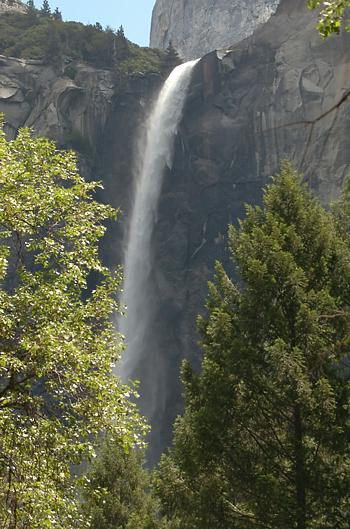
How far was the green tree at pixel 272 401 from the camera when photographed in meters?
8.79

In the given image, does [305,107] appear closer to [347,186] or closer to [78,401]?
[347,186]

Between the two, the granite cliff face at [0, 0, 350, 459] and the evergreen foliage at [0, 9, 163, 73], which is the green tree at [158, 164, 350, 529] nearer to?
the granite cliff face at [0, 0, 350, 459]

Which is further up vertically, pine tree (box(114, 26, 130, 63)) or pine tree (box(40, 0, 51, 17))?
pine tree (box(40, 0, 51, 17))

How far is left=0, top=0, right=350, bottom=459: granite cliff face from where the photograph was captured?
45.3 meters

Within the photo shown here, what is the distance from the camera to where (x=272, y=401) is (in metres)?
9.52

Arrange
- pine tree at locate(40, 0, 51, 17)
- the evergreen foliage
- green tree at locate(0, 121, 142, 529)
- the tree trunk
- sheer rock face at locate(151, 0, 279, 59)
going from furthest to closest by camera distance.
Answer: sheer rock face at locate(151, 0, 279, 59)
pine tree at locate(40, 0, 51, 17)
the evergreen foliage
the tree trunk
green tree at locate(0, 121, 142, 529)

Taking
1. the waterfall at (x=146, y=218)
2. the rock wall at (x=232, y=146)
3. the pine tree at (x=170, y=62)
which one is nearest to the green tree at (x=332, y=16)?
the rock wall at (x=232, y=146)

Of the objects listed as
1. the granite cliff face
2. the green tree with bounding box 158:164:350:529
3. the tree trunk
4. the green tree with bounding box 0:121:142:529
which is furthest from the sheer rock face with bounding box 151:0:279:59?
the tree trunk

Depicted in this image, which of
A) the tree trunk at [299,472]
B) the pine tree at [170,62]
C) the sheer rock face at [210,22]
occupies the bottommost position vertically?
the tree trunk at [299,472]

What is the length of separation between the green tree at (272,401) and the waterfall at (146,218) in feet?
112

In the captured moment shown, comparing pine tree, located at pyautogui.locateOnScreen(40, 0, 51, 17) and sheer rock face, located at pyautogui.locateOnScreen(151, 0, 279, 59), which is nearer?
pine tree, located at pyautogui.locateOnScreen(40, 0, 51, 17)

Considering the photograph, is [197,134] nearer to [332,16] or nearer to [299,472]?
[299,472]

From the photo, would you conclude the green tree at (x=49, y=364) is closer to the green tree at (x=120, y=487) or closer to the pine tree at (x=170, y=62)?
the green tree at (x=120, y=487)

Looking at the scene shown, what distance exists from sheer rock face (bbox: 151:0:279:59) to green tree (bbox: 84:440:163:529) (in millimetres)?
82261
